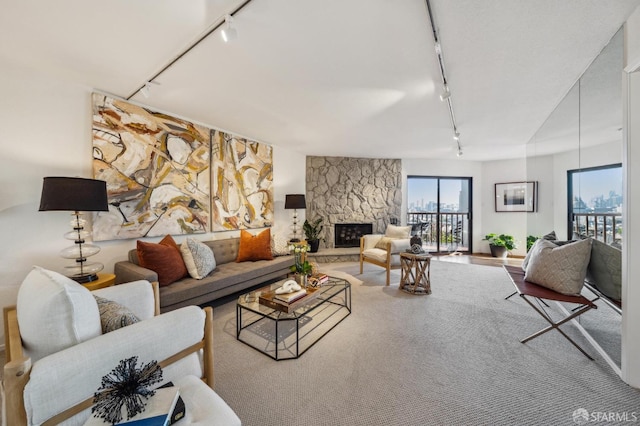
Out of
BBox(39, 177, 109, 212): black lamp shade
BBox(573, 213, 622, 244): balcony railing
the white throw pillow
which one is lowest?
the white throw pillow

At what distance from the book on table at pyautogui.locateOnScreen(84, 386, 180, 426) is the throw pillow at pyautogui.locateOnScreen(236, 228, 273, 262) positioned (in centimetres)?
265

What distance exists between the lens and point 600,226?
6.91 ft

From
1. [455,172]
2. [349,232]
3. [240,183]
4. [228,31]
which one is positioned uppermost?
[228,31]

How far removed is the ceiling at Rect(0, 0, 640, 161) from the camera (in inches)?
59.2

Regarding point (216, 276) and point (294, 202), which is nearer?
point (216, 276)

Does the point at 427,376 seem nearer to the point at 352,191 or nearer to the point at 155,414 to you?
the point at 155,414

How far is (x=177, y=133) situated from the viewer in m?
3.19

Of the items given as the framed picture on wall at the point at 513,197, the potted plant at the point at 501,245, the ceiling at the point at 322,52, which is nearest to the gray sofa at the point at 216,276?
the ceiling at the point at 322,52

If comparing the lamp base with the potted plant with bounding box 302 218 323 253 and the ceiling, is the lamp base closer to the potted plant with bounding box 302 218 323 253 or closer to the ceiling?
the ceiling

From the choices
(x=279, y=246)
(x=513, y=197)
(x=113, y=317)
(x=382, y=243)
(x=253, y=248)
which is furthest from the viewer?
(x=513, y=197)

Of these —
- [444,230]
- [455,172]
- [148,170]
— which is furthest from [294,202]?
[455,172]

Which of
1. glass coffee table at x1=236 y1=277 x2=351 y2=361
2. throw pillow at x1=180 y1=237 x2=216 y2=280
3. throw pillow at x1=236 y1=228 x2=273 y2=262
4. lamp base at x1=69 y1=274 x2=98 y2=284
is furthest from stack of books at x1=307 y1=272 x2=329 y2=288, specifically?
lamp base at x1=69 y1=274 x2=98 y2=284

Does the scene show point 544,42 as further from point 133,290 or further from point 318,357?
point 133,290

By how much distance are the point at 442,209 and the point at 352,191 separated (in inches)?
101
